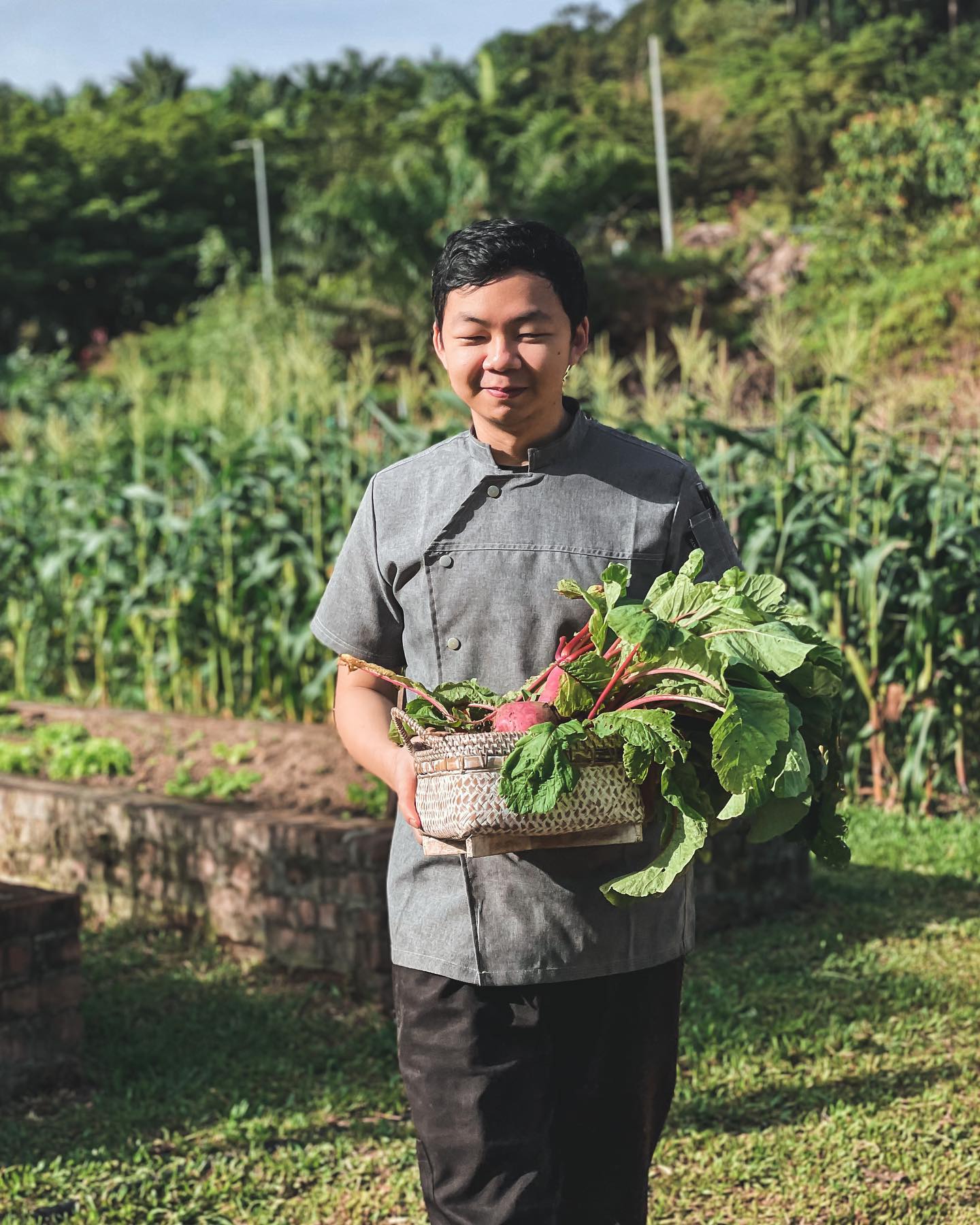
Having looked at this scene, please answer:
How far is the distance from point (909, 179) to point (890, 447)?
13998 mm

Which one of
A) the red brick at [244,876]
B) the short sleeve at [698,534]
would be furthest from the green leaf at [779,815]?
the red brick at [244,876]

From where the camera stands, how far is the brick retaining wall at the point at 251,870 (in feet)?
13.7

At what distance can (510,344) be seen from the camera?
1846 millimetres

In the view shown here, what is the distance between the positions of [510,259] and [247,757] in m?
3.90

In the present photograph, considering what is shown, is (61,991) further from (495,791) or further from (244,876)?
(495,791)

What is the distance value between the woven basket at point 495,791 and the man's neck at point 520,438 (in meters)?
0.45

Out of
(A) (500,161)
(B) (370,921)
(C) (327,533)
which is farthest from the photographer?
(A) (500,161)

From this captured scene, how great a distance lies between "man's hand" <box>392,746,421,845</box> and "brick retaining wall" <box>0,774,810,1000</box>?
2.30 metres

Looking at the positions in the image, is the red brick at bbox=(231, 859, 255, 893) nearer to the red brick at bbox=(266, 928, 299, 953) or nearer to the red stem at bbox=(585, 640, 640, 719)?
the red brick at bbox=(266, 928, 299, 953)

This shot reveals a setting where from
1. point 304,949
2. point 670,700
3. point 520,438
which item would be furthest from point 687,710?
point 304,949

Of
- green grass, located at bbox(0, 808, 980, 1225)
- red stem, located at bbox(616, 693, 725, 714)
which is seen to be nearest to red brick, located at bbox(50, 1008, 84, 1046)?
green grass, located at bbox(0, 808, 980, 1225)

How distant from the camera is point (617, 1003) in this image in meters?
1.92

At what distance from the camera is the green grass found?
117 inches

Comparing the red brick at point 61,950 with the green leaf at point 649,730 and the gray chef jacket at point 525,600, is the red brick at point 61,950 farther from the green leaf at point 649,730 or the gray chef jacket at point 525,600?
the green leaf at point 649,730
